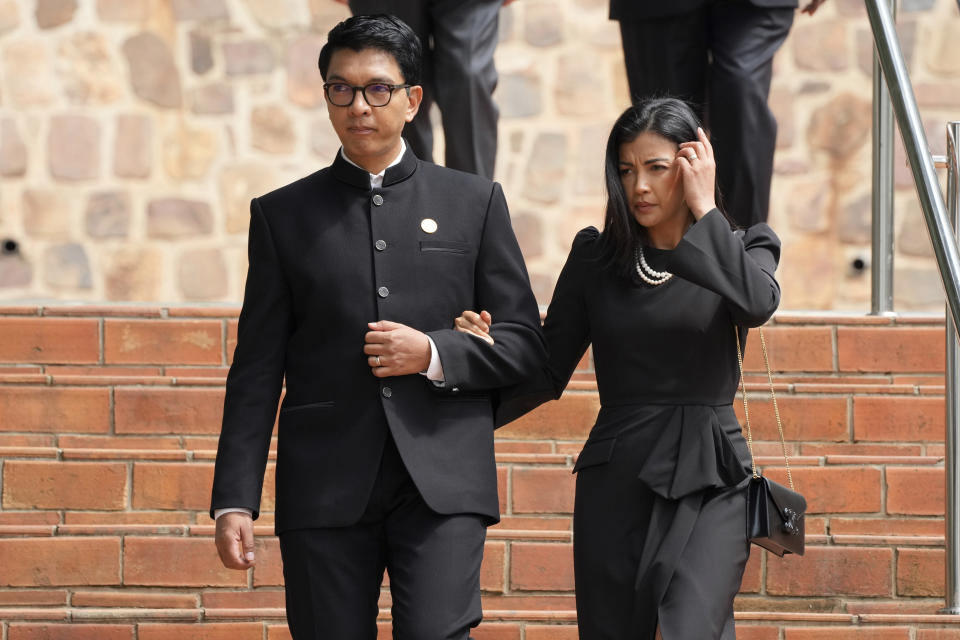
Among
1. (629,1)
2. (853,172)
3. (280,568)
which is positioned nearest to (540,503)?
(280,568)

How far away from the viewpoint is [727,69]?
5711mm

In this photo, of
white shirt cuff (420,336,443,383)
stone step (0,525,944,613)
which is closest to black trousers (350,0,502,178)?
stone step (0,525,944,613)

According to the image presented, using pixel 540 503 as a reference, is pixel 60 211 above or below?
above

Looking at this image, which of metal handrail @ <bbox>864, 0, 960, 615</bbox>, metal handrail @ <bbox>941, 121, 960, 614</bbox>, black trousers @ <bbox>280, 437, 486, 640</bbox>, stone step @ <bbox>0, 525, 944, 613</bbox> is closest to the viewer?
black trousers @ <bbox>280, 437, 486, 640</bbox>

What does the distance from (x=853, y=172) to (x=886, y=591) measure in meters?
3.94

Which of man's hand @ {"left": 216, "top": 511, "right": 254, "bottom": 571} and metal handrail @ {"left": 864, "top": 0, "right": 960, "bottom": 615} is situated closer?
man's hand @ {"left": 216, "top": 511, "right": 254, "bottom": 571}

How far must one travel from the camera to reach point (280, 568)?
185 inches

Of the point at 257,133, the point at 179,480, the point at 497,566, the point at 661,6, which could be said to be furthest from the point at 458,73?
the point at 257,133

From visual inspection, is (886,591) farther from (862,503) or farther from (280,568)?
(280,568)

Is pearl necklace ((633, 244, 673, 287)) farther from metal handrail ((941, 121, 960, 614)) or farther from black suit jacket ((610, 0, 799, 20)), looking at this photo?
black suit jacket ((610, 0, 799, 20))

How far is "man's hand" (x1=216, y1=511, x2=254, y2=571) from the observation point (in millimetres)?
3434

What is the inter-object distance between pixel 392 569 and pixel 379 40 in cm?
108

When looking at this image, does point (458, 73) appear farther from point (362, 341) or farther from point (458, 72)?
point (362, 341)

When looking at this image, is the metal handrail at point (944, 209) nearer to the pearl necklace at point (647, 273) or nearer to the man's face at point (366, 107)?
the pearl necklace at point (647, 273)
